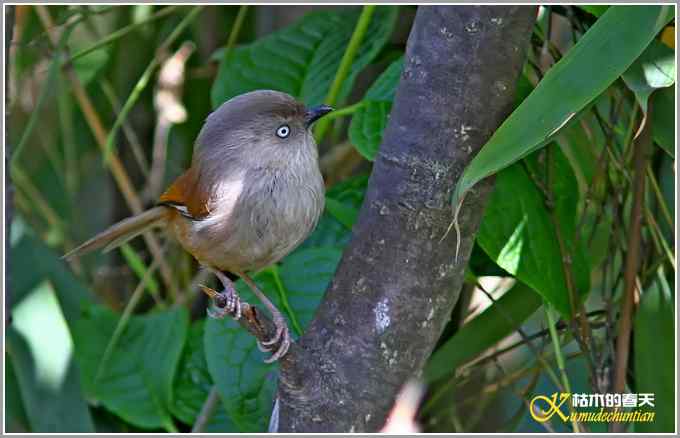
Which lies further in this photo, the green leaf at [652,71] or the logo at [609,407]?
the logo at [609,407]

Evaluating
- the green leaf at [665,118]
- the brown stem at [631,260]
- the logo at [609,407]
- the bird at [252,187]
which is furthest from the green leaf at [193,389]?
the green leaf at [665,118]

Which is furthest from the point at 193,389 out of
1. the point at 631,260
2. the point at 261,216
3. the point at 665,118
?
the point at 665,118

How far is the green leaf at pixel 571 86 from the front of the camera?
2.01m

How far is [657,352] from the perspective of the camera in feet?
8.79

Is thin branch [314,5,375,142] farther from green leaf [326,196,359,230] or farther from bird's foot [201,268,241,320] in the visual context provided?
bird's foot [201,268,241,320]

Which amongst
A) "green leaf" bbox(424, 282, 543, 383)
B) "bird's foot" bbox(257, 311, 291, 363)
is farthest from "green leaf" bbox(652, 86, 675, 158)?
"bird's foot" bbox(257, 311, 291, 363)

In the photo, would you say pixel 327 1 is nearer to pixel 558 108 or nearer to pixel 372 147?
pixel 372 147

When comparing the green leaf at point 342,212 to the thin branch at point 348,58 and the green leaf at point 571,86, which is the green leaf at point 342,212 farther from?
the green leaf at point 571,86

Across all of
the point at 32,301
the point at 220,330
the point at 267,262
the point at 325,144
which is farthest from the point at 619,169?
the point at 32,301

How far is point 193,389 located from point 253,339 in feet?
1.74

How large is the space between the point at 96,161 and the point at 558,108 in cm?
330

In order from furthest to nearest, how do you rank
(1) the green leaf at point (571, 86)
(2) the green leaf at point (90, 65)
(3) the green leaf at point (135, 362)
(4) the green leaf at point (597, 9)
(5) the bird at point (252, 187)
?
(2) the green leaf at point (90, 65) → (3) the green leaf at point (135, 362) → (5) the bird at point (252, 187) → (4) the green leaf at point (597, 9) → (1) the green leaf at point (571, 86)

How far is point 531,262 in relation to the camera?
253 cm

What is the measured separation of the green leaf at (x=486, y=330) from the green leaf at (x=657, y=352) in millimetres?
316
